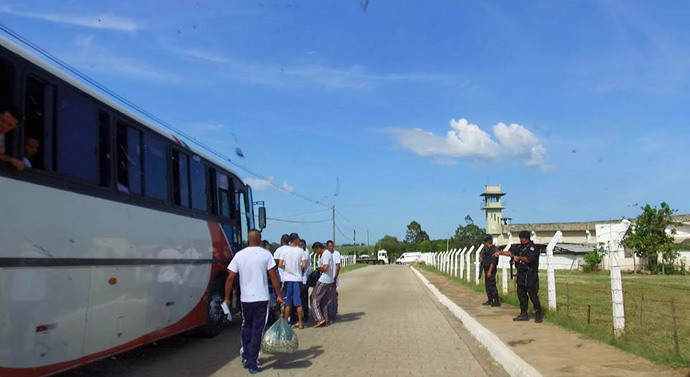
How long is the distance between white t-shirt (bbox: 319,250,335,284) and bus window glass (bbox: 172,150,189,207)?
12.0ft

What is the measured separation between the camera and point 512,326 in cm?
1105

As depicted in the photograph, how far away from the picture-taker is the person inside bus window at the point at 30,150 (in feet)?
17.4

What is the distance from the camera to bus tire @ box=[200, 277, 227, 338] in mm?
10234

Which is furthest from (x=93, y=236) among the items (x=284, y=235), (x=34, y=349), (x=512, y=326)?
(x=512, y=326)

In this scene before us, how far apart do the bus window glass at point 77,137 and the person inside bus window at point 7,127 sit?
26.6 inches

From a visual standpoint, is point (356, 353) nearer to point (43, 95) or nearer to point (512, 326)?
point (512, 326)

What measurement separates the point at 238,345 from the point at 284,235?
10.2 ft

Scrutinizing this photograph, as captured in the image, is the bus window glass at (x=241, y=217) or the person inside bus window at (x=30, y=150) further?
the bus window glass at (x=241, y=217)

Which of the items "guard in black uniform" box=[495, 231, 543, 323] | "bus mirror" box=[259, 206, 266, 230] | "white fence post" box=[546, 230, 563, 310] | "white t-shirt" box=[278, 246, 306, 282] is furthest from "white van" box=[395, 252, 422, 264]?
"white t-shirt" box=[278, 246, 306, 282]

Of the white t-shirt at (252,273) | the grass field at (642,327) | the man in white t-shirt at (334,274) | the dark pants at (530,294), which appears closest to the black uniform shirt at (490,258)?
the grass field at (642,327)

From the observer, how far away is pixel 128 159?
24.4 ft

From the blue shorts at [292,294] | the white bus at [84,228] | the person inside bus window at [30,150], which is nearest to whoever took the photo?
the white bus at [84,228]

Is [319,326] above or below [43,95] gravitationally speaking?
below

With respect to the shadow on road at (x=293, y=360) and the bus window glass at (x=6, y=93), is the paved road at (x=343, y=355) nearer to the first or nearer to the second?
the shadow on road at (x=293, y=360)
